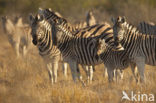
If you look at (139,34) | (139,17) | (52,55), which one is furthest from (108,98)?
(139,17)

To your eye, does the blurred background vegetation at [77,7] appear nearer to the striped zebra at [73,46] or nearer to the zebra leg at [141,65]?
the striped zebra at [73,46]

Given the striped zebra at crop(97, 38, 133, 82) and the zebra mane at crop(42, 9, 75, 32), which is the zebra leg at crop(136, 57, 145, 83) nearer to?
the striped zebra at crop(97, 38, 133, 82)

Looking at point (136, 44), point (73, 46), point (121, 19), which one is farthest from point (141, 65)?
point (73, 46)

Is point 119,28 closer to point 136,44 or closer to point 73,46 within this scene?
point 136,44

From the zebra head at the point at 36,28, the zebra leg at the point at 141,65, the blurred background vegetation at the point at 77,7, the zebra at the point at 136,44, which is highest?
the blurred background vegetation at the point at 77,7

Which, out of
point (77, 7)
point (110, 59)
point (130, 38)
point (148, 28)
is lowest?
point (110, 59)

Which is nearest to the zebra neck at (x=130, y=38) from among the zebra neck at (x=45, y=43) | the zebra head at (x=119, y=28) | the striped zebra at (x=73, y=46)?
the zebra head at (x=119, y=28)

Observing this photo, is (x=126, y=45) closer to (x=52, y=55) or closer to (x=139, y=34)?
(x=139, y=34)

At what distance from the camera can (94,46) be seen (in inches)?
340

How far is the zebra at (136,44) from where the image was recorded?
7891mm

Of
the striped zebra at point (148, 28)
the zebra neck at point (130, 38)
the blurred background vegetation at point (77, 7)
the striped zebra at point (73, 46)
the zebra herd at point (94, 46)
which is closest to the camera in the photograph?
the zebra herd at point (94, 46)

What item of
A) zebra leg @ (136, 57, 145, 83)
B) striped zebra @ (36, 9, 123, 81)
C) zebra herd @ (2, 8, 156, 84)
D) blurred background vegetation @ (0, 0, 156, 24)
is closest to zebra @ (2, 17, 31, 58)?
zebra herd @ (2, 8, 156, 84)

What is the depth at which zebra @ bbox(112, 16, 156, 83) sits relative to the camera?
7.89 metres

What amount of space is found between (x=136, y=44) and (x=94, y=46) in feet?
3.97
